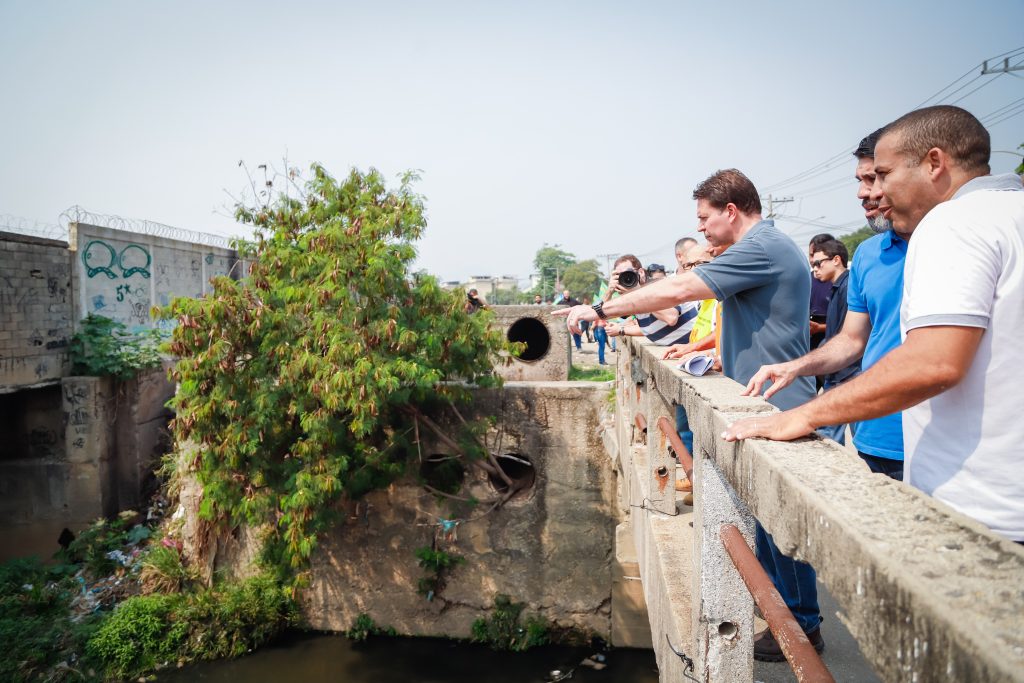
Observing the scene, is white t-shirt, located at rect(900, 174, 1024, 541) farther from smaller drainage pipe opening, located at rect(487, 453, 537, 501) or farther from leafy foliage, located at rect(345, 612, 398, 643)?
leafy foliage, located at rect(345, 612, 398, 643)

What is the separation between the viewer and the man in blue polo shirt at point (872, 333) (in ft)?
7.96

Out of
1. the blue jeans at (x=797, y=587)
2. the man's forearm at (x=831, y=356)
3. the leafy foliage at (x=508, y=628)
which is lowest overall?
the leafy foliage at (x=508, y=628)

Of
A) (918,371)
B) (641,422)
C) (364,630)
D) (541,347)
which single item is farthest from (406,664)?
(918,371)

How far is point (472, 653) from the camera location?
324 inches

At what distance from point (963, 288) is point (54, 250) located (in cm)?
1115

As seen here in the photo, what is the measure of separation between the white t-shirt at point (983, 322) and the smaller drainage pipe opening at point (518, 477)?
655 centimetres

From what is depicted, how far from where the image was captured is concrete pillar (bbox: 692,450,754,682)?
1.95 metres

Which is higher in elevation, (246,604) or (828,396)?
(828,396)

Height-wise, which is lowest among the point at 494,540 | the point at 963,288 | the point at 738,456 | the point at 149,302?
the point at 494,540

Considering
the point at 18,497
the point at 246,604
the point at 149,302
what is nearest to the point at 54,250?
the point at 149,302

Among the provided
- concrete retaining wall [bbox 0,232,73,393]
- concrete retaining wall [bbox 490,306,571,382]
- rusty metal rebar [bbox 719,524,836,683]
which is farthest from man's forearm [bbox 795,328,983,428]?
concrete retaining wall [bbox 0,232,73,393]

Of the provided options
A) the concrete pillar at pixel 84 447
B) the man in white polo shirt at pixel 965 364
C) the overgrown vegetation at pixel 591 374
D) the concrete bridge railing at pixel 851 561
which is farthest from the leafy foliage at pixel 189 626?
the man in white polo shirt at pixel 965 364

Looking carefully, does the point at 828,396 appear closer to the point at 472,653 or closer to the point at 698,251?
the point at 698,251

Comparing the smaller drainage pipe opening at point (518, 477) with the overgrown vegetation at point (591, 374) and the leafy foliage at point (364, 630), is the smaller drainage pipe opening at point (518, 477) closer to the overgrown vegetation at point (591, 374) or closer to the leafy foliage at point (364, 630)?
the leafy foliage at point (364, 630)
